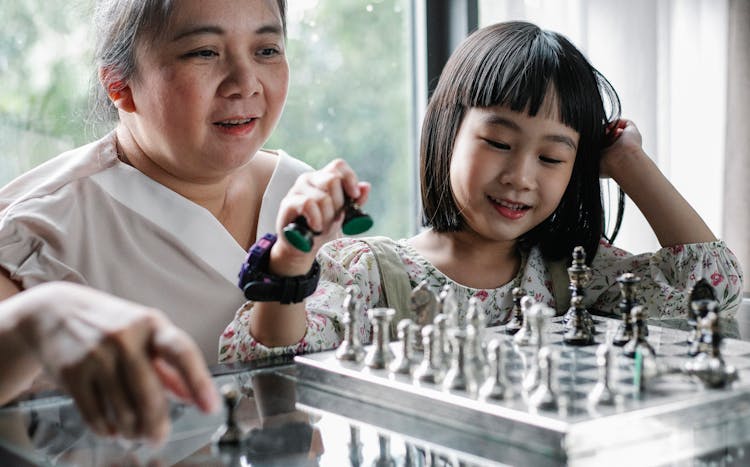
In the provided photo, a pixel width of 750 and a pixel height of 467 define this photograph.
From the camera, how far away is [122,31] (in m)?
1.68

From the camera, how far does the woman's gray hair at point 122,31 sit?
5.32 ft

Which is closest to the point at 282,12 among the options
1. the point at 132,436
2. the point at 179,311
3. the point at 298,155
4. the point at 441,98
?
the point at 441,98

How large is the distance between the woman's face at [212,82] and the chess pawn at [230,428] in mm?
755

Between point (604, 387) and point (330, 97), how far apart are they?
2.51 metres

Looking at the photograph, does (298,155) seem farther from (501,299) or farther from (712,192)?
(501,299)

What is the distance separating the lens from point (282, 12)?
179cm

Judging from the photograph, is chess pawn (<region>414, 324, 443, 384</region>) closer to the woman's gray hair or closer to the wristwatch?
the wristwatch

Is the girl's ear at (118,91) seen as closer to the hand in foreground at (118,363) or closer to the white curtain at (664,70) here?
the hand in foreground at (118,363)

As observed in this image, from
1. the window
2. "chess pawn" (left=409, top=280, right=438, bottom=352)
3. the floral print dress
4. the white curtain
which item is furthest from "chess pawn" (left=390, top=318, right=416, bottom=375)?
the white curtain

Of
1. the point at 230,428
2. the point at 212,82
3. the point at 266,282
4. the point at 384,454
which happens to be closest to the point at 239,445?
the point at 230,428

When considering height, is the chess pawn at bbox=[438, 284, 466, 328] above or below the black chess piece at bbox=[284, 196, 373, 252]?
below

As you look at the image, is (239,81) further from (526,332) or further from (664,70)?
(664,70)

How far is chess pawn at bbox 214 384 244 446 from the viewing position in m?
0.89

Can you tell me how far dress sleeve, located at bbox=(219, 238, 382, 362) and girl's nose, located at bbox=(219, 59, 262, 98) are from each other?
0.30 m
